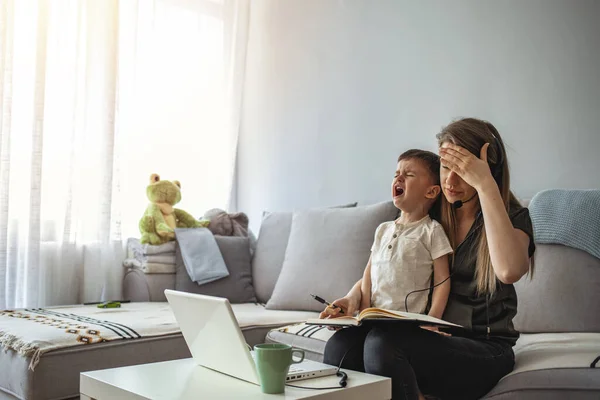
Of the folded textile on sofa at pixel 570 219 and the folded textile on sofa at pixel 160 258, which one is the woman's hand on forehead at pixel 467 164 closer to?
the folded textile on sofa at pixel 570 219

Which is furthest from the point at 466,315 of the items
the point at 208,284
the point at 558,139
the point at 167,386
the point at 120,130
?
the point at 120,130

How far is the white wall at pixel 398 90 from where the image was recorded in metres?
2.21

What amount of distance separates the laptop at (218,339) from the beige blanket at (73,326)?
54 cm

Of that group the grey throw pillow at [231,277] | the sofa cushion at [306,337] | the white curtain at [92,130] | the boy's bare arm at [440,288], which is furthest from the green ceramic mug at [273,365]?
the white curtain at [92,130]

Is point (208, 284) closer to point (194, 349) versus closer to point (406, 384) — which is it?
point (194, 349)

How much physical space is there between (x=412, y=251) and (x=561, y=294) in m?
0.59

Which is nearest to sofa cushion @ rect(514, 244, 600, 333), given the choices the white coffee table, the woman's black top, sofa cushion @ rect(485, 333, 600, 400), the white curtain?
sofa cushion @ rect(485, 333, 600, 400)

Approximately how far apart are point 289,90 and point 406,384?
7.79 feet

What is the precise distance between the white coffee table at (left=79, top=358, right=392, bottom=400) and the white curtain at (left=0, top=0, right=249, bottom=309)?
5.22ft

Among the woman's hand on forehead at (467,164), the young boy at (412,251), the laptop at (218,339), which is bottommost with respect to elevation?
the laptop at (218,339)

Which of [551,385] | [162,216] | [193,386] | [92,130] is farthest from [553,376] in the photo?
[92,130]

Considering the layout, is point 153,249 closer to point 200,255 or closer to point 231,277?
point 200,255

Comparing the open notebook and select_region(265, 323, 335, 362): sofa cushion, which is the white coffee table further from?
select_region(265, 323, 335, 362): sofa cushion

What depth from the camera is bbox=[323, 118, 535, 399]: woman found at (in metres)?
1.30
